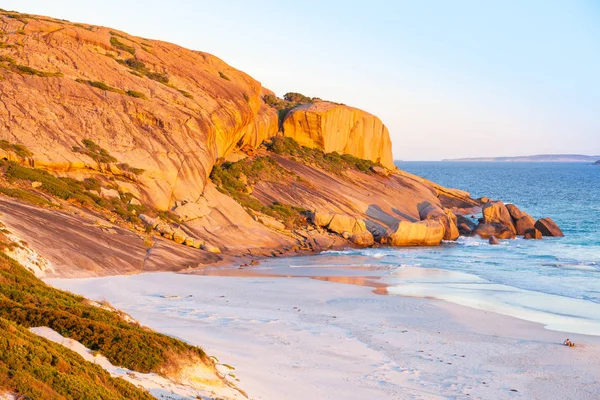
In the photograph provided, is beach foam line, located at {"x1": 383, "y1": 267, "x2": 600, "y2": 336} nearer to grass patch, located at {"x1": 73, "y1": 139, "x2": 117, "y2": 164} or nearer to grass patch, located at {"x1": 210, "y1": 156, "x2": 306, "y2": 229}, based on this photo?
grass patch, located at {"x1": 210, "y1": 156, "x2": 306, "y2": 229}

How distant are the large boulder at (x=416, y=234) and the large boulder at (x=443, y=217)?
1397mm

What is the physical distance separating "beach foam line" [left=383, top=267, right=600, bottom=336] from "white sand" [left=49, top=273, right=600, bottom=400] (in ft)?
3.82

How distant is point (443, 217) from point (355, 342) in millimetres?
30901

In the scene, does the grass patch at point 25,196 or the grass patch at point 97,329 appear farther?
the grass patch at point 25,196

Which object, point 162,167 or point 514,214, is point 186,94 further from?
point 514,214

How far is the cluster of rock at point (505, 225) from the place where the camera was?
50219 mm

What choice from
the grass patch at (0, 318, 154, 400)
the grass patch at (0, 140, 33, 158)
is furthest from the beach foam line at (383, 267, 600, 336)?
the grass patch at (0, 140, 33, 158)

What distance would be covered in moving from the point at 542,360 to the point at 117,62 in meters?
33.7

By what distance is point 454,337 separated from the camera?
19.9m

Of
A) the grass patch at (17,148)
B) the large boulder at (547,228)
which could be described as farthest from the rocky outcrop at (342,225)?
the grass patch at (17,148)

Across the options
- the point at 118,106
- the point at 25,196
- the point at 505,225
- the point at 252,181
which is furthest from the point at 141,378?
the point at 505,225

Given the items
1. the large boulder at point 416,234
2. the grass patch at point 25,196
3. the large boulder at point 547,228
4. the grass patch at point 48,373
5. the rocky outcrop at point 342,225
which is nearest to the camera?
the grass patch at point 48,373

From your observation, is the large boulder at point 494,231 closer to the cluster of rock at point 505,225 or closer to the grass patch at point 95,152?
the cluster of rock at point 505,225

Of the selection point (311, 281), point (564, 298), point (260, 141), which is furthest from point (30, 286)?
point (260, 141)
